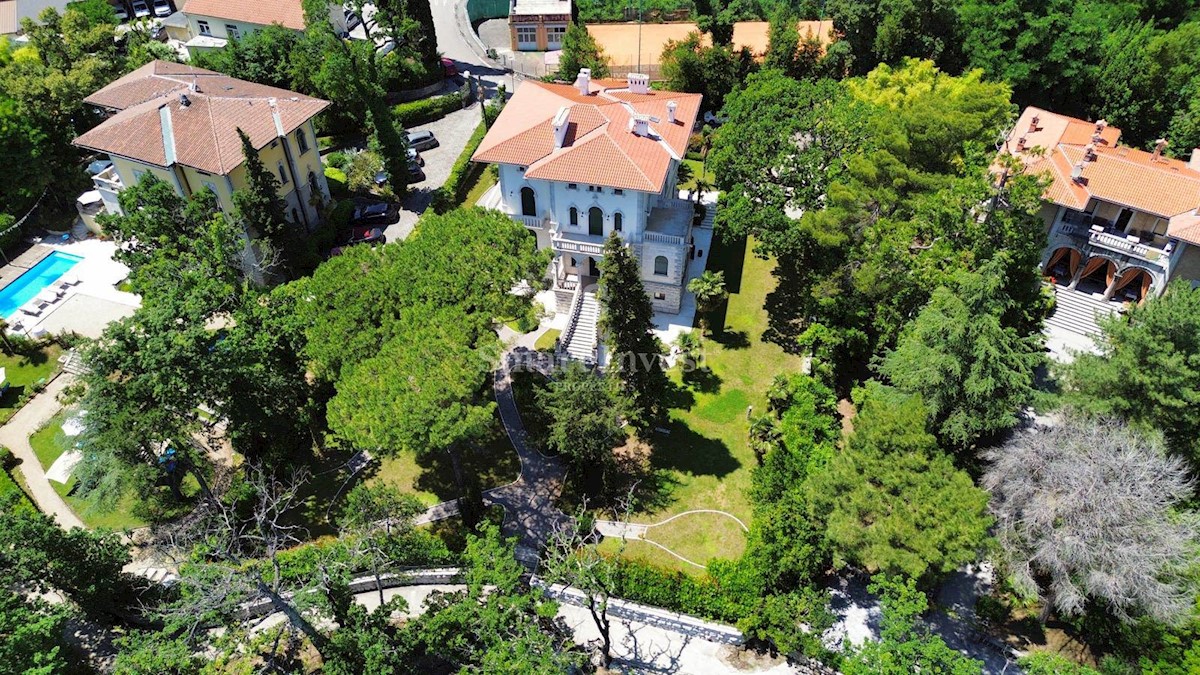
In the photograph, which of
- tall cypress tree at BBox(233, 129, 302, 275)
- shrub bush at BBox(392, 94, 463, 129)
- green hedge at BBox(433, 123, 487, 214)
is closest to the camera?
tall cypress tree at BBox(233, 129, 302, 275)

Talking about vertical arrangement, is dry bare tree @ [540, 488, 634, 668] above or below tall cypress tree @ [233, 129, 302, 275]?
below

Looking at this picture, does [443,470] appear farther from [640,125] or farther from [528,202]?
[640,125]

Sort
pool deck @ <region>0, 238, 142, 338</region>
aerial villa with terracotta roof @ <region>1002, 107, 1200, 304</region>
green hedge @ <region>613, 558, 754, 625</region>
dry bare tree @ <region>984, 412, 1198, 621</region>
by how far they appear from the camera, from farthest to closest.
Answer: pool deck @ <region>0, 238, 142, 338</region> < aerial villa with terracotta roof @ <region>1002, 107, 1200, 304</region> < green hedge @ <region>613, 558, 754, 625</region> < dry bare tree @ <region>984, 412, 1198, 621</region>

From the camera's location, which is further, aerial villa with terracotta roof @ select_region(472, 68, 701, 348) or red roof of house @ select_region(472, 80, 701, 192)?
aerial villa with terracotta roof @ select_region(472, 68, 701, 348)

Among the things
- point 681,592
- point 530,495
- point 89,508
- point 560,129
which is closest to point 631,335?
point 530,495

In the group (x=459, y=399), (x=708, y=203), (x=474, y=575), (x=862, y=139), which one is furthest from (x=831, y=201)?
(x=474, y=575)

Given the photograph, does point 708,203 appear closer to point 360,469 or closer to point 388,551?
point 360,469

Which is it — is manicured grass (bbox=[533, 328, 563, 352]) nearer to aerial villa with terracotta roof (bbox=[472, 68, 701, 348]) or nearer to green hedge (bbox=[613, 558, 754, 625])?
aerial villa with terracotta roof (bbox=[472, 68, 701, 348])

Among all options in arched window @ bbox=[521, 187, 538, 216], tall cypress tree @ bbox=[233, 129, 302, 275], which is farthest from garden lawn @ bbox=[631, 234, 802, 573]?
tall cypress tree @ bbox=[233, 129, 302, 275]
